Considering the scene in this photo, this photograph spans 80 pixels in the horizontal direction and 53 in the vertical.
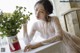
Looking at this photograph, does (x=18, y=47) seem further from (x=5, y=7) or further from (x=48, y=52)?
(x=5, y=7)

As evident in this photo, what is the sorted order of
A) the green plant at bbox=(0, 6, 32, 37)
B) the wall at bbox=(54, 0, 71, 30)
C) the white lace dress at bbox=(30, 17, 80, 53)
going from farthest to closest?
the wall at bbox=(54, 0, 71, 30), the white lace dress at bbox=(30, 17, 80, 53), the green plant at bbox=(0, 6, 32, 37)

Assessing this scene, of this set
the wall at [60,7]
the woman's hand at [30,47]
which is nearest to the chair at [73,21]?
the wall at [60,7]

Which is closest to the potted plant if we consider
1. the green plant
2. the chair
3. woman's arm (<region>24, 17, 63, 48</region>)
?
the green plant

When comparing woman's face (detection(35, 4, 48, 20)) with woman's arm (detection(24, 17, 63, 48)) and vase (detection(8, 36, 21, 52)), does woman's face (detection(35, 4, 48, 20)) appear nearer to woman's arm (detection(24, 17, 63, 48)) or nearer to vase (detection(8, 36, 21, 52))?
woman's arm (detection(24, 17, 63, 48))

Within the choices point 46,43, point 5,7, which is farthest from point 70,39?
point 5,7

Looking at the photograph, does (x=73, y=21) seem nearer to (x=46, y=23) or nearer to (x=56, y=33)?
(x=46, y=23)

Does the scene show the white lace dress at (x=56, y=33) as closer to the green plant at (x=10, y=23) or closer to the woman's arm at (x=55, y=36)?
the woman's arm at (x=55, y=36)

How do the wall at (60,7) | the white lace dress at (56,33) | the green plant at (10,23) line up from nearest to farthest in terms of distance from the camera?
the green plant at (10,23)
the white lace dress at (56,33)
the wall at (60,7)

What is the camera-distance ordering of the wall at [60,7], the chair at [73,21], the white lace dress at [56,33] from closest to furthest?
1. the white lace dress at [56,33]
2. the chair at [73,21]
3. the wall at [60,7]

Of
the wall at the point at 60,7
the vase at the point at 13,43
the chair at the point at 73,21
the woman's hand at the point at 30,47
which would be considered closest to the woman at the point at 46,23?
the woman's hand at the point at 30,47

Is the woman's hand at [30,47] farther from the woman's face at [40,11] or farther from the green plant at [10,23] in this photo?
the woman's face at [40,11]

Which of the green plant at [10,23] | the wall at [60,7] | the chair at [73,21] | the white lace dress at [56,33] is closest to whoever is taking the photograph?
the green plant at [10,23]

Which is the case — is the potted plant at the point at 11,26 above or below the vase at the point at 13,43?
above

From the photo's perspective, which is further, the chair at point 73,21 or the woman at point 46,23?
the chair at point 73,21
